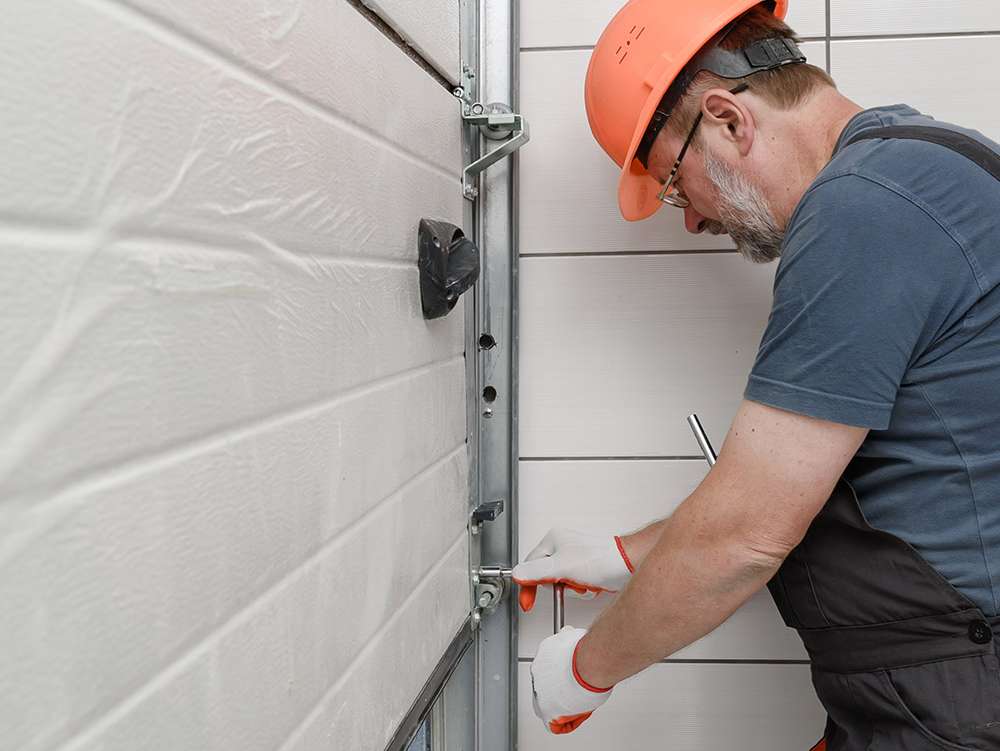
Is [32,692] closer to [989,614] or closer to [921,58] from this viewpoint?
[989,614]

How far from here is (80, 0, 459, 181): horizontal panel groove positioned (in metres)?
0.49

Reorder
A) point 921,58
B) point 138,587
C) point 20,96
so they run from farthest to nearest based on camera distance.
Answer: point 921,58
point 138,587
point 20,96

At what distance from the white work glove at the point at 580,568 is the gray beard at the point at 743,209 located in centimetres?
54

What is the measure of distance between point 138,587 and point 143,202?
0.75 feet

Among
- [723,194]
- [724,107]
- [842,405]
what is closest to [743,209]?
[723,194]

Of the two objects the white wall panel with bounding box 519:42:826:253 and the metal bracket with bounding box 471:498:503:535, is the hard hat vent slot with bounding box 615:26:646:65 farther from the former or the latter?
the metal bracket with bounding box 471:498:503:535

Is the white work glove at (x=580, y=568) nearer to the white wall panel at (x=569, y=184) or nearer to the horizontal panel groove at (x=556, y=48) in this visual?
the white wall panel at (x=569, y=184)

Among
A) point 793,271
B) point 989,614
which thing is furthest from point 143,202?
point 989,614

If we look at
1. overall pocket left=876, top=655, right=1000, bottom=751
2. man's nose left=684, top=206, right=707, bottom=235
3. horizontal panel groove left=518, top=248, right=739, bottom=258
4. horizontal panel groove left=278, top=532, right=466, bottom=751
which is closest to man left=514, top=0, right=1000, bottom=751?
overall pocket left=876, top=655, right=1000, bottom=751

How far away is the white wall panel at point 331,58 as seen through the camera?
0.59 metres

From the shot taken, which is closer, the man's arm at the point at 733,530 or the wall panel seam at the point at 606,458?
the man's arm at the point at 733,530

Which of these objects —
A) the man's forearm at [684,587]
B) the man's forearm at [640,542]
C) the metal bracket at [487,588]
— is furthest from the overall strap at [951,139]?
the metal bracket at [487,588]

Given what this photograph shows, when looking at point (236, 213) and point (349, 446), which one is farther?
point (349, 446)

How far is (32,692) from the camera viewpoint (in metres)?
0.42
